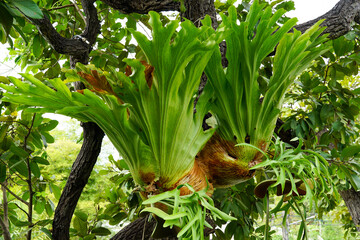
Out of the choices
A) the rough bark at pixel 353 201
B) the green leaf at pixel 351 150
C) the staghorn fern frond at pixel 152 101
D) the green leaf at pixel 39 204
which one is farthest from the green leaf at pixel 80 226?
the rough bark at pixel 353 201

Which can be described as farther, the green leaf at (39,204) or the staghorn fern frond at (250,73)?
the green leaf at (39,204)

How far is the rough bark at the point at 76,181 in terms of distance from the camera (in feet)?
2.75

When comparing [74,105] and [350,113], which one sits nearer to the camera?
[74,105]

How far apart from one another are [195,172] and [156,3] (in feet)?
1.77

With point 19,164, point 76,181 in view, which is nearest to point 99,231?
point 76,181

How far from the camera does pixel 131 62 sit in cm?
38

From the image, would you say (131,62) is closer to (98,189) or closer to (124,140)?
(124,140)

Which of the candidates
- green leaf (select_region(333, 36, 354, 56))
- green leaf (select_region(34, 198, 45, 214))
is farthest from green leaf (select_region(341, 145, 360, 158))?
green leaf (select_region(34, 198, 45, 214))

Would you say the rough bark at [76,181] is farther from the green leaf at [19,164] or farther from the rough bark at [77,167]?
the green leaf at [19,164]

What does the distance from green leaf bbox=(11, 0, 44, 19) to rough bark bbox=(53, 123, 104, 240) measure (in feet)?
1.30

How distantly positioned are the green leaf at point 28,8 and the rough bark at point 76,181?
0.40 metres

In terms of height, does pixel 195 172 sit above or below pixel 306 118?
below

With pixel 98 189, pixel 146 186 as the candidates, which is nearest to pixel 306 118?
pixel 146 186

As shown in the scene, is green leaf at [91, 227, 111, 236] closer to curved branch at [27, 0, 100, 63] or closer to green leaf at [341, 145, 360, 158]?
curved branch at [27, 0, 100, 63]
